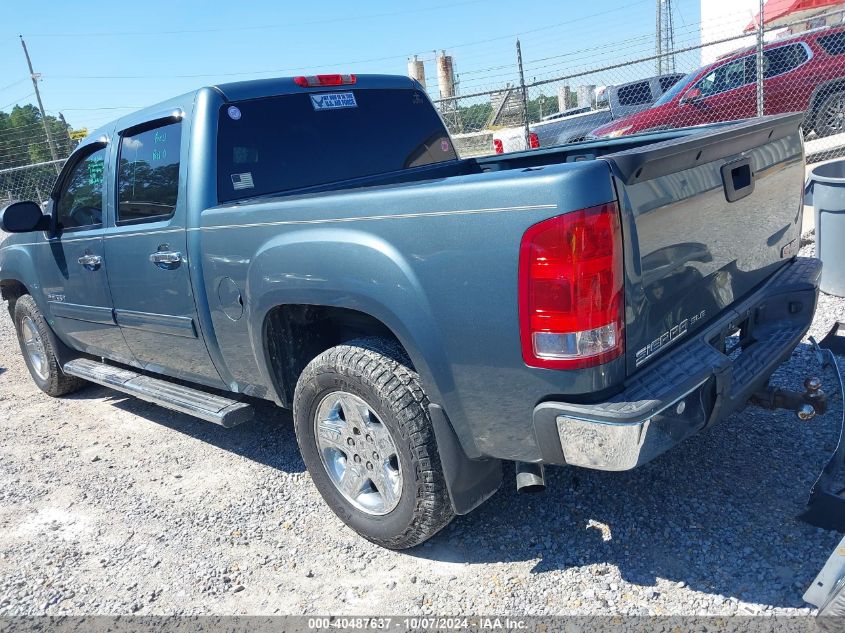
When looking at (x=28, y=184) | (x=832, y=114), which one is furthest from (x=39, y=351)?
(x=28, y=184)

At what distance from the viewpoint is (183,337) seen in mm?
3691

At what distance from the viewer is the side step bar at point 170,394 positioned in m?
3.53

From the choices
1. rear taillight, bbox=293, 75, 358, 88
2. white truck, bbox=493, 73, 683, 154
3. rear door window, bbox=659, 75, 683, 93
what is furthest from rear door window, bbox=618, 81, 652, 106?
rear taillight, bbox=293, 75, 358, 88

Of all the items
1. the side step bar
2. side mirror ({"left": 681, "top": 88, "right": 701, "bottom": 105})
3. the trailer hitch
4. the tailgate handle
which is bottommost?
the trailer hitch

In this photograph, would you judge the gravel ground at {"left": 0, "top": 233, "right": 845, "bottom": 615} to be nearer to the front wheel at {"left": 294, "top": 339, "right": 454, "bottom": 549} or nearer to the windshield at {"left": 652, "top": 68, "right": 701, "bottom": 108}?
the front wheel at {"left": 294, "top": 339, "right": 454, "bottom": 549}

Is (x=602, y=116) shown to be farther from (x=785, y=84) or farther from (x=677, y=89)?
(x=785, y=84)

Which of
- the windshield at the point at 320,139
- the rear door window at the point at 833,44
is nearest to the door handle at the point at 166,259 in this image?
the windshield at the point at 320,139

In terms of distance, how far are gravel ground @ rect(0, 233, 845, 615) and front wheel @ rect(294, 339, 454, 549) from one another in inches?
8.1

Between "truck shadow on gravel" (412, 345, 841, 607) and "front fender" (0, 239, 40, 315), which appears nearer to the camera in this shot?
"truck shadow on gravel" (412, 345, 841, 607)

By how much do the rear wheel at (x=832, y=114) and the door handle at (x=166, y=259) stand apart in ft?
35.6

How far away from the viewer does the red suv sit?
10703 millimetres

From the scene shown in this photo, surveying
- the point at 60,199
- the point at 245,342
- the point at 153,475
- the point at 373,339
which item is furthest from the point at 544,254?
the point at 60,199

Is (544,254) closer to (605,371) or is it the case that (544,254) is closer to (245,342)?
(605,371)

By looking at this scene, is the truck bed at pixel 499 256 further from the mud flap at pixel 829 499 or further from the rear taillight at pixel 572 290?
the mud flap at pixel 829 499
